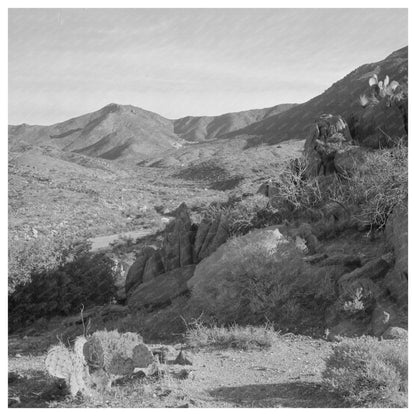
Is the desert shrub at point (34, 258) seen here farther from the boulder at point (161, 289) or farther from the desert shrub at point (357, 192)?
the desert shrub at point (357, 192)

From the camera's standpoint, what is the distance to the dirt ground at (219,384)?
7527 mm

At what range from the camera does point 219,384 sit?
27.5ft

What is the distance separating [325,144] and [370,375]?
10.6m

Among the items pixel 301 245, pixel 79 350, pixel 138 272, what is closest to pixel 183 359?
pixel 79 350

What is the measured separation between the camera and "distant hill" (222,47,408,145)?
7894 centimetres

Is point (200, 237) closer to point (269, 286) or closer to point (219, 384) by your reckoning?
point (269, 286)

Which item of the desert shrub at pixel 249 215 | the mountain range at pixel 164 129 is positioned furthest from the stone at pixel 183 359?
the mountain range at pixel 164 129

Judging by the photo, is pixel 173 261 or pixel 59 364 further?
pixel 173 261

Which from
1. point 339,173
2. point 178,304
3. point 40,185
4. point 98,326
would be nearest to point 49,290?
point 98,326

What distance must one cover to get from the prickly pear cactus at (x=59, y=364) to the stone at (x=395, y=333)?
5.67 meters

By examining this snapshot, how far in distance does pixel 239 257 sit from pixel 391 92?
9.39 meters

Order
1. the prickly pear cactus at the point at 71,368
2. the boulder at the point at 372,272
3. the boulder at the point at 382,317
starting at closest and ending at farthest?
the prickly pear cactus at the point at 71,368
the boulder at the point at 382,317
the boulder at the point at 372,272

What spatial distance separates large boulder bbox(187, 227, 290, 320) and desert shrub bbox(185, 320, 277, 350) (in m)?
1.01

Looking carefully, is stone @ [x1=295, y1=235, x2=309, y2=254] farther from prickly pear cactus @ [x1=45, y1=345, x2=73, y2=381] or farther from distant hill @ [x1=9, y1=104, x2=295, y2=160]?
distant hill @ [x1=9, y1=104, x2=295, y2=160]
